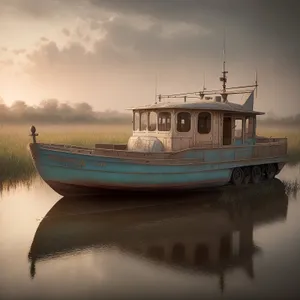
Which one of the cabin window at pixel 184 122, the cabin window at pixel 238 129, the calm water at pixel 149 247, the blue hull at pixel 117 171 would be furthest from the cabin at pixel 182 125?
the calm water at pixel 149 247

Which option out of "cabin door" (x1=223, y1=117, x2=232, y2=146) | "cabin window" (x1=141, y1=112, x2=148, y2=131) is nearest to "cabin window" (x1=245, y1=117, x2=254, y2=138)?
"cabin door" (x1=223, y1=117, x2=232, y2=146)

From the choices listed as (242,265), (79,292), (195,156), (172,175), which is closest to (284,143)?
(195,156)

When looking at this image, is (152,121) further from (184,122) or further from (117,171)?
(117,171)

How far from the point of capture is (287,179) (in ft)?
51.2

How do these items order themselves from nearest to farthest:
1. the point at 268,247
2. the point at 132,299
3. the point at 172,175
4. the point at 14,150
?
the point at 132,299
the point at 268,247
the point at 172,175
the point at 14,150

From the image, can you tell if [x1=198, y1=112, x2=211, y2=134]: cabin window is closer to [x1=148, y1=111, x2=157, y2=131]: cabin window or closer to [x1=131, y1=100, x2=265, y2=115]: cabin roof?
[x1=131, y1=100, x2=265, y2=115]: cabin roof

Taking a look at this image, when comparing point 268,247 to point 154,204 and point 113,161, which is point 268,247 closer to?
point 154,204

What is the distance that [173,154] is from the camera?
11211 mm

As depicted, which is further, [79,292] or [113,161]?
[113,161]

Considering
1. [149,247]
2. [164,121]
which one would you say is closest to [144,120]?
[164,121]

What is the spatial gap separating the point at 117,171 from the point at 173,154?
196 centimetres

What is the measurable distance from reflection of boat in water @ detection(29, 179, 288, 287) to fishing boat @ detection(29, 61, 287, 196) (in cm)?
66

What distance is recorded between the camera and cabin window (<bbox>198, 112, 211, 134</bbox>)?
12161mm

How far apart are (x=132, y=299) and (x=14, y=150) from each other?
13.7m
